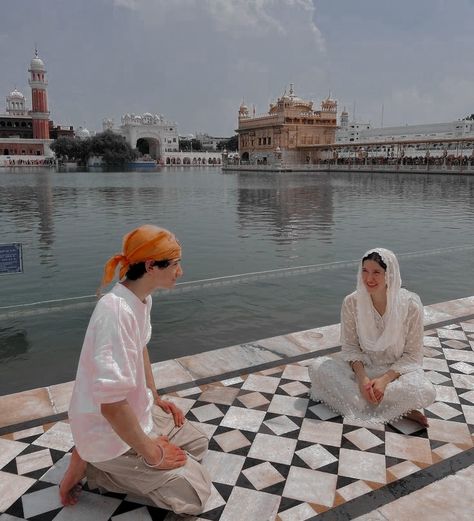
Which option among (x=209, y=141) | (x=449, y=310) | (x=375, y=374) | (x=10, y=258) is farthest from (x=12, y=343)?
(x=209, y=141)

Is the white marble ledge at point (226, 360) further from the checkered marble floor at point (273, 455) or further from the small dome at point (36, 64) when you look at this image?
the small dome at point (36, 64)

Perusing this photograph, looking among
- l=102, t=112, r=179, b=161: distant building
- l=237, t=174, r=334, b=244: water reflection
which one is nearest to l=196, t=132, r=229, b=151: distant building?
l=102, t=112, r=179, b=161: distant building

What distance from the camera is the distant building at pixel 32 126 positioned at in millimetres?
67750

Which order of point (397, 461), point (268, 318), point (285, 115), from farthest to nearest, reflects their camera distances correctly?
point (285, 115) < point (268, 318) < point (397, 461)

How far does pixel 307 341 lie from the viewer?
3873 mm

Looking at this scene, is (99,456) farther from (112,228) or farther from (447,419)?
(112,228)

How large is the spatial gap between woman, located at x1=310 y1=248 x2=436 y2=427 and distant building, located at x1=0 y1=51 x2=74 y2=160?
242 ft

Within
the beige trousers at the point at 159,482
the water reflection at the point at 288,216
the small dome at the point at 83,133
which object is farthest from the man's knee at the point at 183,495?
the small dome at the point at 83,133

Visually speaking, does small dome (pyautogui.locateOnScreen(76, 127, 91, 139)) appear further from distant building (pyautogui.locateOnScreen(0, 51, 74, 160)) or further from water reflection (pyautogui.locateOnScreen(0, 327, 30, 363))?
water reflection (pyautogui.locateOnScreen(0, 327, 30, 363))

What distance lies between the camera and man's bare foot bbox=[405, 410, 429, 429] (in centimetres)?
266

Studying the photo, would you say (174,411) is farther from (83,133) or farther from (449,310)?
(83,133)

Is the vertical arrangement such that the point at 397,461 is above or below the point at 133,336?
below

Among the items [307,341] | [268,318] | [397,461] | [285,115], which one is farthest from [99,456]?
[285,115]

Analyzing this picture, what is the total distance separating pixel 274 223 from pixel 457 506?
1037cm
